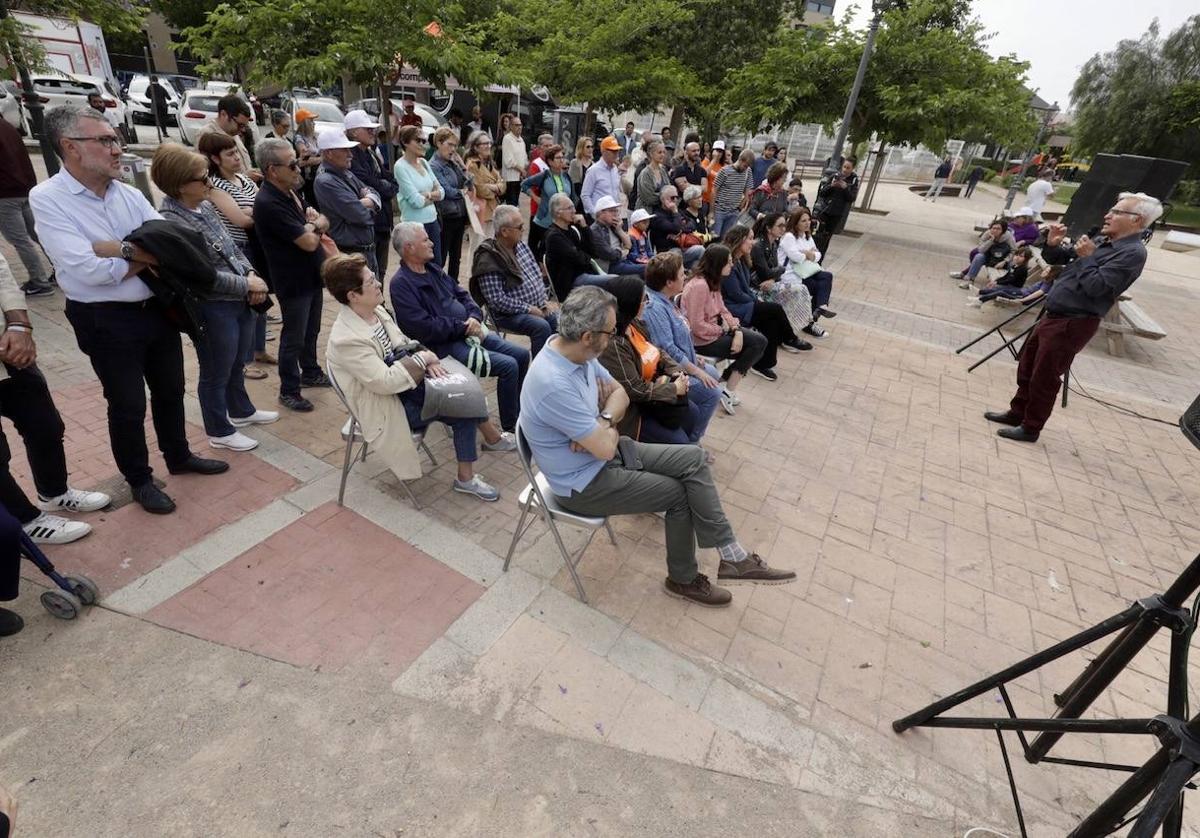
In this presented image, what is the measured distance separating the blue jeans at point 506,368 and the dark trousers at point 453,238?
2932mm

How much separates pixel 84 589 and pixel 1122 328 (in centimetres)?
1141

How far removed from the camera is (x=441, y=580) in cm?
311

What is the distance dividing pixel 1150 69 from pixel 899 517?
38787 mm

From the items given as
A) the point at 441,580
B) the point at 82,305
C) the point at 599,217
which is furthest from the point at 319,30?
the point at 441,580

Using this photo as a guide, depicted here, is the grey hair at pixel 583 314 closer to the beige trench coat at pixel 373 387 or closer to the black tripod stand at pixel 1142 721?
the beige trench coat at pixel 373 387

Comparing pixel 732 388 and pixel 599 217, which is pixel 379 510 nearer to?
pixel 732 388

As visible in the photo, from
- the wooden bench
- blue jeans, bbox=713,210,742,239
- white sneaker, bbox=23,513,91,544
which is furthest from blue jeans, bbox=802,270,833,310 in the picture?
white sneaker, bbox=23,513,91,544

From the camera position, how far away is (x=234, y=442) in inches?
155

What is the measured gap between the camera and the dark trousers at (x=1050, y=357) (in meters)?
5.08

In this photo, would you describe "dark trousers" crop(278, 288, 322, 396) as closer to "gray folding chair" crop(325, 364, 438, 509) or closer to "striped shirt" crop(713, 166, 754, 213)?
"gray folding chair" crop(325, 364, 438, 509)

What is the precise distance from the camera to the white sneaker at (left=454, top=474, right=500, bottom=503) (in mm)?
3779

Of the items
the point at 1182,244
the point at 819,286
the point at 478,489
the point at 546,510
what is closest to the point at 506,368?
the point at 478,489

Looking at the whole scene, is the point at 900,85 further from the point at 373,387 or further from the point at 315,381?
the point at 373,387

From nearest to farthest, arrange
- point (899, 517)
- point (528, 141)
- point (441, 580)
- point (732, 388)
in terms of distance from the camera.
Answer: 1. point (441, 580)
2. point (899, 517)
3. point (732, 388)
4. point (528, 141)
